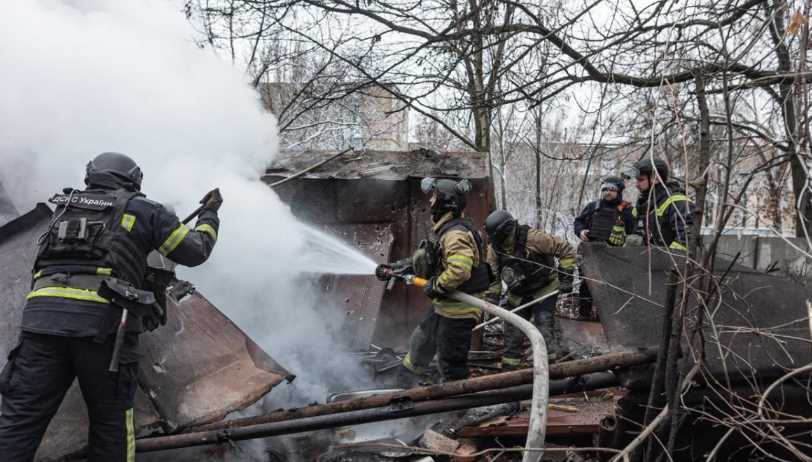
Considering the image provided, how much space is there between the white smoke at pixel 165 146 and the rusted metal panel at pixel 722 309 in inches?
97.2

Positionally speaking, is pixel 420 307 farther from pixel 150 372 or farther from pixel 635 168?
pixel 150 372

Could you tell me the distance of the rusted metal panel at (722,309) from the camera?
2.71 metres

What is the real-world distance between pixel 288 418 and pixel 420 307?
2732mm

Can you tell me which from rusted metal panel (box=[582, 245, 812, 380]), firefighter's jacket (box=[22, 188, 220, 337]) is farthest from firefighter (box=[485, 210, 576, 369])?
firefighter's jacket (box=[22, 188, 220, 337])

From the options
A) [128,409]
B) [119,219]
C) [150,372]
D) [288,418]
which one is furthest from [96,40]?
[288,418]

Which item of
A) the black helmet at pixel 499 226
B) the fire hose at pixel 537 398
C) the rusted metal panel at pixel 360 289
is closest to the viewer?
the fire hose at pixel 537 398

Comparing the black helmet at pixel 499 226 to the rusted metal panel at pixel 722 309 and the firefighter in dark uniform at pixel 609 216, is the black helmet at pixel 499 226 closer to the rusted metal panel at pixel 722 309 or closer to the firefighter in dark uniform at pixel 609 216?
the firefighter in dark uniform at pixel 609 216

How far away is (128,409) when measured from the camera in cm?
300

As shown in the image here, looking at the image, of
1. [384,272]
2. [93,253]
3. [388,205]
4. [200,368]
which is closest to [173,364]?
[200,368]

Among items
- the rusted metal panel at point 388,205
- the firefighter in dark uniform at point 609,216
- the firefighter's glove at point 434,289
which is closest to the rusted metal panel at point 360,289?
the rusted metal panel at point 388,205

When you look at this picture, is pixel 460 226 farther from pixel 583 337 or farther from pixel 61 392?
pixel 61 392

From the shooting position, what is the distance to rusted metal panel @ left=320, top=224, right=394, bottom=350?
17.9 feet

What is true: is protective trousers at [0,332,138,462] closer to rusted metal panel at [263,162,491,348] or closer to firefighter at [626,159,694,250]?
rusted metal panel at [263,162,491,348]

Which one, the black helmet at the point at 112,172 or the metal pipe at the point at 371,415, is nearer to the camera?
the metal pipe at the point at 371,415
